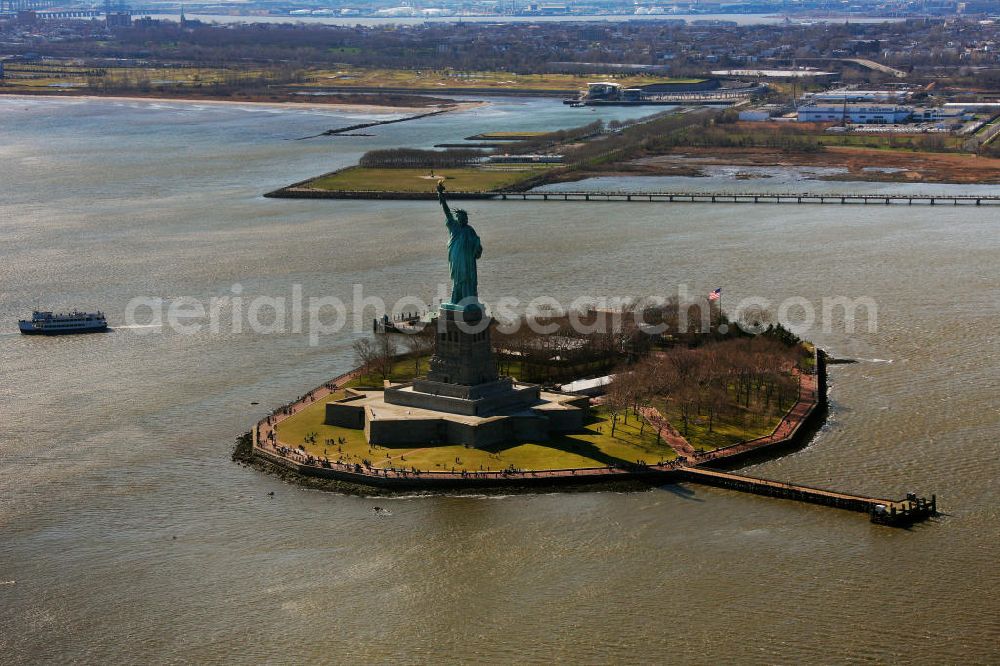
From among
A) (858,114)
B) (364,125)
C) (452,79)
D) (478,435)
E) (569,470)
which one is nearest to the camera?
(569,470)

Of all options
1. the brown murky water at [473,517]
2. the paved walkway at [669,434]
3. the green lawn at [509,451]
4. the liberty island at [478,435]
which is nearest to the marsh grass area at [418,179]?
the brown murky water at [473,517]

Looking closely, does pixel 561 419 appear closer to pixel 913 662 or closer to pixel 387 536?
pixel 387 536

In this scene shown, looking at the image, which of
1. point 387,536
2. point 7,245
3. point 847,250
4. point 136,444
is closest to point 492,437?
point 387,536

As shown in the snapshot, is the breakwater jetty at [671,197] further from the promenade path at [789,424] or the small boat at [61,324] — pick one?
the promenade path at [789,424]

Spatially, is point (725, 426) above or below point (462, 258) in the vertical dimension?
below

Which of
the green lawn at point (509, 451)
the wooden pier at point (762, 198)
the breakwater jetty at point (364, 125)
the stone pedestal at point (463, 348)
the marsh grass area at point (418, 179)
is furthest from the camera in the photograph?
the breakwater jetty at point (364, 125)

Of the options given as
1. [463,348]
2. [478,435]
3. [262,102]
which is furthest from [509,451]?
[262,102]

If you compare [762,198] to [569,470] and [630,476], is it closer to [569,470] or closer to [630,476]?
[630,476]

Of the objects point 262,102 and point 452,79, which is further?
point 452,79
